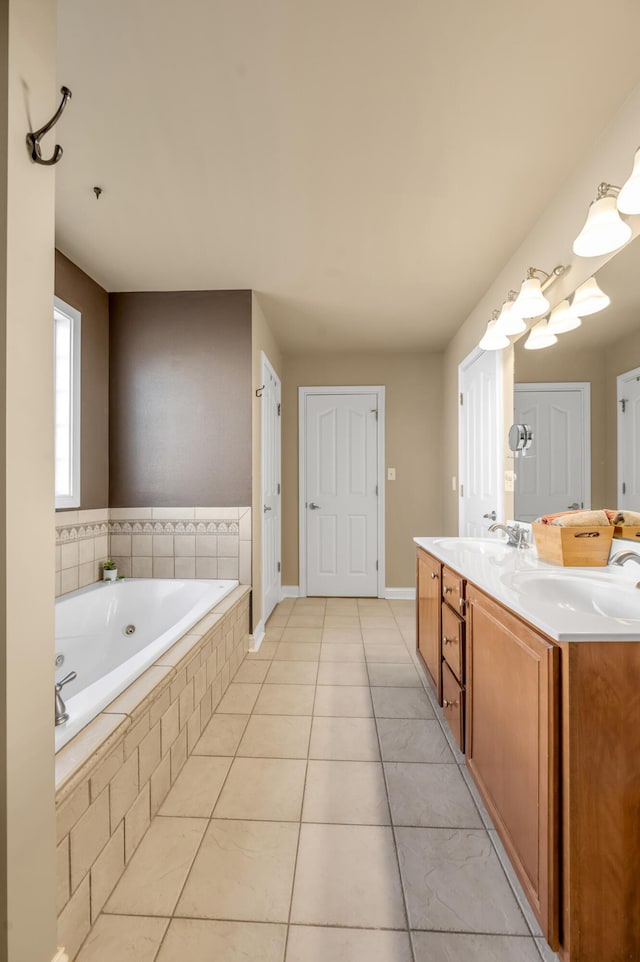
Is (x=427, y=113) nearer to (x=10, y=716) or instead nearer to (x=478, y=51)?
(x=478, y=51)

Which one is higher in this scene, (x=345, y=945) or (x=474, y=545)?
(x=474, y=545)

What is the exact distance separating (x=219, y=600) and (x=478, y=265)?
241cm

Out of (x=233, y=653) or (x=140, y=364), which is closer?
(x=233, y=653)

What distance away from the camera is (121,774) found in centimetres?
128

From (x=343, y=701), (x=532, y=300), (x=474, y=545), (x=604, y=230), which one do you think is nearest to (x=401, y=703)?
(x=343, y=701)

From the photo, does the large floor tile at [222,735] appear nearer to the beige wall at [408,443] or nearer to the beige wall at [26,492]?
the beige wall at [26,492]

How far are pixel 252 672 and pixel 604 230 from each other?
8.54ft

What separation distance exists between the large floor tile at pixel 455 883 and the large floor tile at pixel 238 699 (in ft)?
3.30

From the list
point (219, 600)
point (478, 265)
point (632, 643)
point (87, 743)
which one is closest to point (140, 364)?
point (219, 600)

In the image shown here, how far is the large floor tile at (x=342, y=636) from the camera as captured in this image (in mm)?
3131

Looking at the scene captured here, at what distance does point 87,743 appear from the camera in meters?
1.18

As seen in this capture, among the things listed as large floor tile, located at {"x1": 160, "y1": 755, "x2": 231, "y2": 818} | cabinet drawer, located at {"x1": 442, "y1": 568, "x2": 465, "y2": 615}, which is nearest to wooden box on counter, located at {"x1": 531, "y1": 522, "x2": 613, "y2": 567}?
cabinet drawer, located at {"x1": 442, "y1": 568, "x2": 465, "y2": 615}

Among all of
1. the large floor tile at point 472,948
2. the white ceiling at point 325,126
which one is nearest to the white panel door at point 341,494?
the white ceiling at point 325,126

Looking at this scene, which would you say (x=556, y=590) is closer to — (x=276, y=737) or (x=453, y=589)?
(x=453, y=589)
